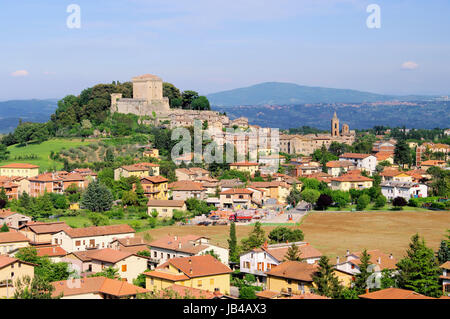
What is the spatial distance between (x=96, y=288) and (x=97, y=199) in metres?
19.9

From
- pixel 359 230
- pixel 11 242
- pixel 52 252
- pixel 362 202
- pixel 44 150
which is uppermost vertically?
pixel 44 150

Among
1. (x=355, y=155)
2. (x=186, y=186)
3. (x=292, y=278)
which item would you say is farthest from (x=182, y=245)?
(x=355, y=155)

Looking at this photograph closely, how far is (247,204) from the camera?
3625 centimetres

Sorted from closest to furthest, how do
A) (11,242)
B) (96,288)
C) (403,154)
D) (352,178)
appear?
(96,288), (11,242), (352,178), (403,154)

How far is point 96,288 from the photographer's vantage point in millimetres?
13781

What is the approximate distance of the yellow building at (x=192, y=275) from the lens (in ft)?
50.3

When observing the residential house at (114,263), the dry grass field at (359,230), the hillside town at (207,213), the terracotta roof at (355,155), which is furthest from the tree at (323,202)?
the residential house at (114,263)

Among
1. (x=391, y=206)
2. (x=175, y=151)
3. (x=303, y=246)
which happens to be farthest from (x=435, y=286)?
(x=175, y=151)

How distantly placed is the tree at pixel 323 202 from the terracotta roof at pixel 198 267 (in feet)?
67.8

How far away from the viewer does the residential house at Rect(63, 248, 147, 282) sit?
1850cm

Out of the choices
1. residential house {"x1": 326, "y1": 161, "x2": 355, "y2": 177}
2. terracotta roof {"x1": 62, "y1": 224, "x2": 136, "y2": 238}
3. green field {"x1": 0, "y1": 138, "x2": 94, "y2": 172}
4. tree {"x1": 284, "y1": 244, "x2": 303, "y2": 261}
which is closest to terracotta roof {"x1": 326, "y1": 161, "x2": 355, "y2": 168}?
residential house {"x1": 326, "y1": 161, "x2": 355, "y2": 177}

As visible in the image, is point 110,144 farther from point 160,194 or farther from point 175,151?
point 160,194

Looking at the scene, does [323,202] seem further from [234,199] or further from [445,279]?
[445,279]
